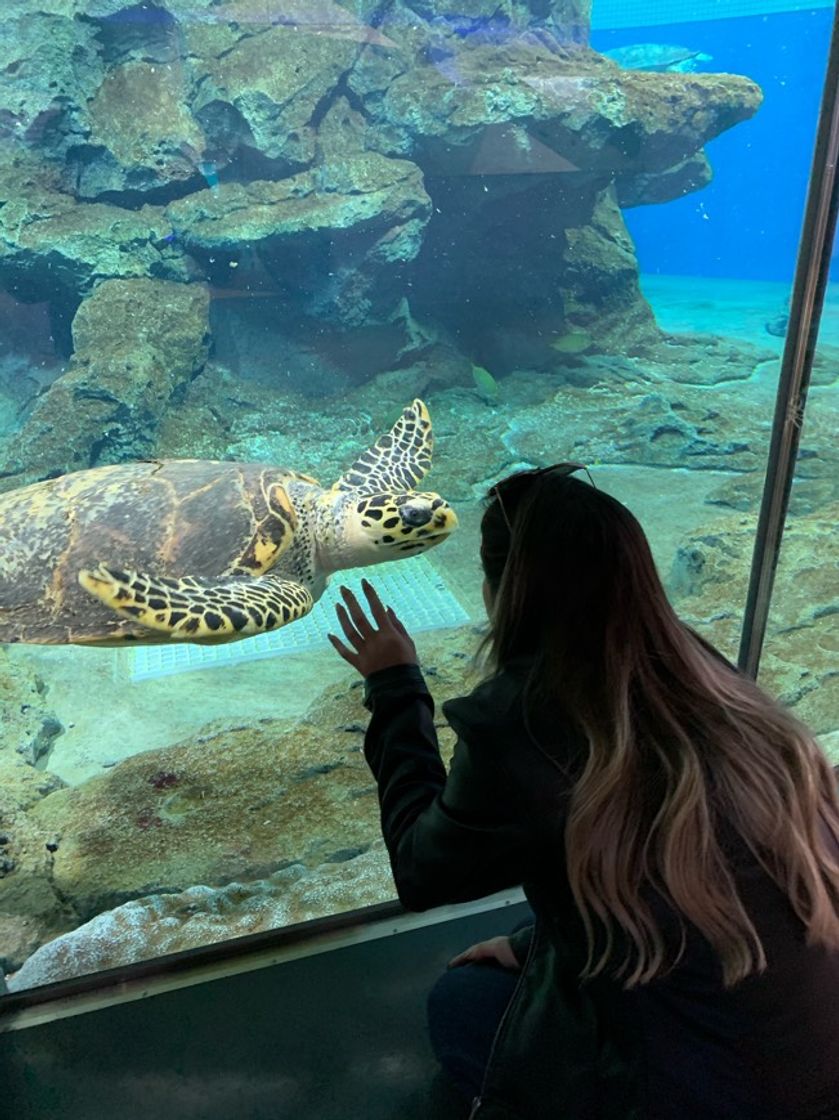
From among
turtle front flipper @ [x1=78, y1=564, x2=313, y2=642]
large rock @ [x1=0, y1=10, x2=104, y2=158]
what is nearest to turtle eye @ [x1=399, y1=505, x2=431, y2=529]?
turtle front flipper @ [x1=78, y1=564, x2=313, y2=642]

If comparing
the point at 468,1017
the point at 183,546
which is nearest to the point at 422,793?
the point at 468,1017

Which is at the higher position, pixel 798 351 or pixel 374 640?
pixel 798 351

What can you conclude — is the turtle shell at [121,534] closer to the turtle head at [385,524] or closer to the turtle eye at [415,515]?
the turtle head at [385,524]

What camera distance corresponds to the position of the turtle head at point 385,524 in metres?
1.62

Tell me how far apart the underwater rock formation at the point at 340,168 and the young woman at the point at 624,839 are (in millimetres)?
1733

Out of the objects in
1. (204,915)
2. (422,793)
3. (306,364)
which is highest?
(306,364)

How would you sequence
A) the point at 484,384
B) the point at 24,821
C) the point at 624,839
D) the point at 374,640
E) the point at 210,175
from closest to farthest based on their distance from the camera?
the point at 624,839, the point at 374,640, the point at 24,821, the point at 210,175, the point at 484,384

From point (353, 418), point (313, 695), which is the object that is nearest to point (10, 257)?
point (353, 418)

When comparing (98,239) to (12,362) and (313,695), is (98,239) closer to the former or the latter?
(12,362)

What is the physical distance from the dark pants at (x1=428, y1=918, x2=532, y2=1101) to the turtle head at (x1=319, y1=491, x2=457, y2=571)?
87 centimetres

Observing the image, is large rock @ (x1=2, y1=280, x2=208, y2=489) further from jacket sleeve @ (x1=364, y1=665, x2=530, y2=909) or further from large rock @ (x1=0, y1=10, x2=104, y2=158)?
jacket sleeve @ (x1=364, y1=665, x2=530, y2=909)

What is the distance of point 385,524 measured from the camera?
1.62 metres

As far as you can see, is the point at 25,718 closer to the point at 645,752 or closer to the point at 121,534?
the point at 121,534

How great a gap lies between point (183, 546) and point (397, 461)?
0.70m
